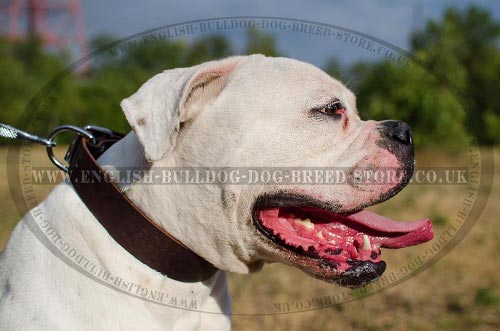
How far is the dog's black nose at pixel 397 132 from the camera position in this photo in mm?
2396

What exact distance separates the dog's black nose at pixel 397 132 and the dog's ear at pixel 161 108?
2.77ft

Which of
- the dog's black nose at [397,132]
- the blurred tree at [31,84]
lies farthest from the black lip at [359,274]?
the blurred tree at [31,84]

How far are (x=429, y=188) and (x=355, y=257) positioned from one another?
25.0 feet

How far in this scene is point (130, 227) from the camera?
212 centimetres

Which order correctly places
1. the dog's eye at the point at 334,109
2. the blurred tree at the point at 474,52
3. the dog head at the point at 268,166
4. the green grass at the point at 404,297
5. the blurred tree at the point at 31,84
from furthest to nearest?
the blurred tree at the point at 31,84 → the blurred tree at the point at 474,52 → the green grass at the point at 404,297 → the dog's eye at the point at 334,109 → the dog head at the point at 268,166

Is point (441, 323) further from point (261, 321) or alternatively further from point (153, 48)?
point (153, 48)

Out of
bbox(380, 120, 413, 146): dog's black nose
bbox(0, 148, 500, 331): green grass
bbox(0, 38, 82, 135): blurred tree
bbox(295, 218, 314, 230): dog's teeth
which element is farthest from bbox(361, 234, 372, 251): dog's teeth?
bbox(0, 38, 82, 135): blurred tree

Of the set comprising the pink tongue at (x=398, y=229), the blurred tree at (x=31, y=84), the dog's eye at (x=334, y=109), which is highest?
the dog's eye at (x=334, y=109)

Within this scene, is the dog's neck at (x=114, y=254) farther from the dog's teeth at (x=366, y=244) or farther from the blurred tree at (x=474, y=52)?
the blurred tree at (x=474, y=52)

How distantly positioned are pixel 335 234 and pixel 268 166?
1.56 feet

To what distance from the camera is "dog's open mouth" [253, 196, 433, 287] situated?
2.26 m

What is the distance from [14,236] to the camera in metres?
2.30

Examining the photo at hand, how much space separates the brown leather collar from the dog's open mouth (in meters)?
0.35

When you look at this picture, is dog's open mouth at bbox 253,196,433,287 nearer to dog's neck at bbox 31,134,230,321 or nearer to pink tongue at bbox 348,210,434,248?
pink tongue at bbox 348,210,434,248
